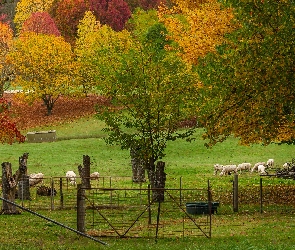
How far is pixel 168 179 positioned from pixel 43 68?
1797 inches

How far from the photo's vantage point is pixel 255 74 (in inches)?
1455

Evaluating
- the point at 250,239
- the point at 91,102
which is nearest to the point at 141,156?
the point at 250,239

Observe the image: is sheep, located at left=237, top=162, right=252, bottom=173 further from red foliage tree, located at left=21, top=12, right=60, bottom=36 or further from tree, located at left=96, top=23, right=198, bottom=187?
red foliage tree, located at left=21, top=12, right=60, bottom=36

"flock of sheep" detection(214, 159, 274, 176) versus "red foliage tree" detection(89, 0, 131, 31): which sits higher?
"red foliage tree" detection(89, 0, 131, 31)

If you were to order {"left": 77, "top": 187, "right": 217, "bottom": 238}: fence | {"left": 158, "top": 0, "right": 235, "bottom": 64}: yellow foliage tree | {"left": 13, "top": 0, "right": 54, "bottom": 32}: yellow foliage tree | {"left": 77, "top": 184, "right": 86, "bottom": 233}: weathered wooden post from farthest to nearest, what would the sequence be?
{"left": 13, "top": 0, "right": 54, "bottom": 32}: yellow foliage tree < {"left": 158, "top": 0, "right": 235, "bottom": 64}: yellow foliage tree < {"left": 77, "top": 187, "right": 217, "bottom": 238}: fence < {"left": 77, "top": 184, "right": 86, "bottom": 233}: weathered wooden post

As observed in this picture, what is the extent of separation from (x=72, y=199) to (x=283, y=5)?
48.8 ft

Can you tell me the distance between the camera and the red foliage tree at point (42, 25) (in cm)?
12101

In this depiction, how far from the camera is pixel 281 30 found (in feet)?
117

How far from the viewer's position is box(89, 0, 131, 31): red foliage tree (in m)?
133

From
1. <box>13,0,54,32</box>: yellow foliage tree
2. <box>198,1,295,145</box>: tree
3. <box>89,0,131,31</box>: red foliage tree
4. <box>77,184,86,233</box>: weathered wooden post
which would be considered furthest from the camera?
<box>13,0,54,32</box>: yellow foliage tree

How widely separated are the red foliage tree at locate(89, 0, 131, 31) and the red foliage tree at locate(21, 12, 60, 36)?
1057cm

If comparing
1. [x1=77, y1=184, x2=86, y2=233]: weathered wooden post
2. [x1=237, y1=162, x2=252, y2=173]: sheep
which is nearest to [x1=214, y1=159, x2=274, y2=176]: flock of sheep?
[x1=237, y1=162, x2=252, y2=173]: sheep

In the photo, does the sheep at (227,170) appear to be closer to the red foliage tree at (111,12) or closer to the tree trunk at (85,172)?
the tree trunk at (85,172)

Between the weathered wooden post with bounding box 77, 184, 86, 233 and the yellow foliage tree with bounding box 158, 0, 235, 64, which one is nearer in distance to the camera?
the weathered wooden post with bounding box 77, 184, 86, 233
